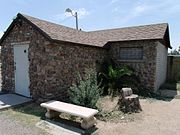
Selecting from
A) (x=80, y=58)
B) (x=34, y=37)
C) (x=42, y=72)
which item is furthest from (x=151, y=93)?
(x=34, y=37)

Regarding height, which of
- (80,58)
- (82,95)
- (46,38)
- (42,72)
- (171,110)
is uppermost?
(46,38)

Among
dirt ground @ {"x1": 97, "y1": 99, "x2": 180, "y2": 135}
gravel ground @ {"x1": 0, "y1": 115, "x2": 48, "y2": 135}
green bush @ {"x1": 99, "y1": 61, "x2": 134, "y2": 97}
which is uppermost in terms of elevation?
green bush @ {"x1": 99, "y1": 61, "x2": 134, "y2": 97}

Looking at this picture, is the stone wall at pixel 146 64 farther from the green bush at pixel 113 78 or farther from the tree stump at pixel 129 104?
the tree stump at pixel 129 104

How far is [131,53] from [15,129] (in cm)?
764

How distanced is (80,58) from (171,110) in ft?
15.2

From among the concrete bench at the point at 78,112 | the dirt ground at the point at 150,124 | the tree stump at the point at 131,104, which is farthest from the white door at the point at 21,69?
the tree stump at the point at 131,104

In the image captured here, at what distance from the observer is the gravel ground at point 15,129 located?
4.54 m

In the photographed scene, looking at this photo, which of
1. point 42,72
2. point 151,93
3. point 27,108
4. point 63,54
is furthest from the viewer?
point 151,93

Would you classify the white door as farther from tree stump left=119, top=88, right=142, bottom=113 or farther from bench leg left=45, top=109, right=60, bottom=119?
tree stump left=119, top=88, right=142, bottom=113

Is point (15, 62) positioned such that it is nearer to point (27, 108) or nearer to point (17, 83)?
point (17, 83)

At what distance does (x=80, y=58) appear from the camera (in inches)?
340

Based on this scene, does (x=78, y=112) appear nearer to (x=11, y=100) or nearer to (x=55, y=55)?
(x=55, y=55)

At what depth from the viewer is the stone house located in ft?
23.5

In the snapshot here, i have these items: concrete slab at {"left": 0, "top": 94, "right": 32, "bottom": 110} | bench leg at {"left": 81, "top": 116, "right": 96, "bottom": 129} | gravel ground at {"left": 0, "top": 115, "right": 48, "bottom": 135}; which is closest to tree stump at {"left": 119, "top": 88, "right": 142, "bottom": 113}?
bench leg at {"left": 81, "top": 116, "right": 96, "bottom": 129}
